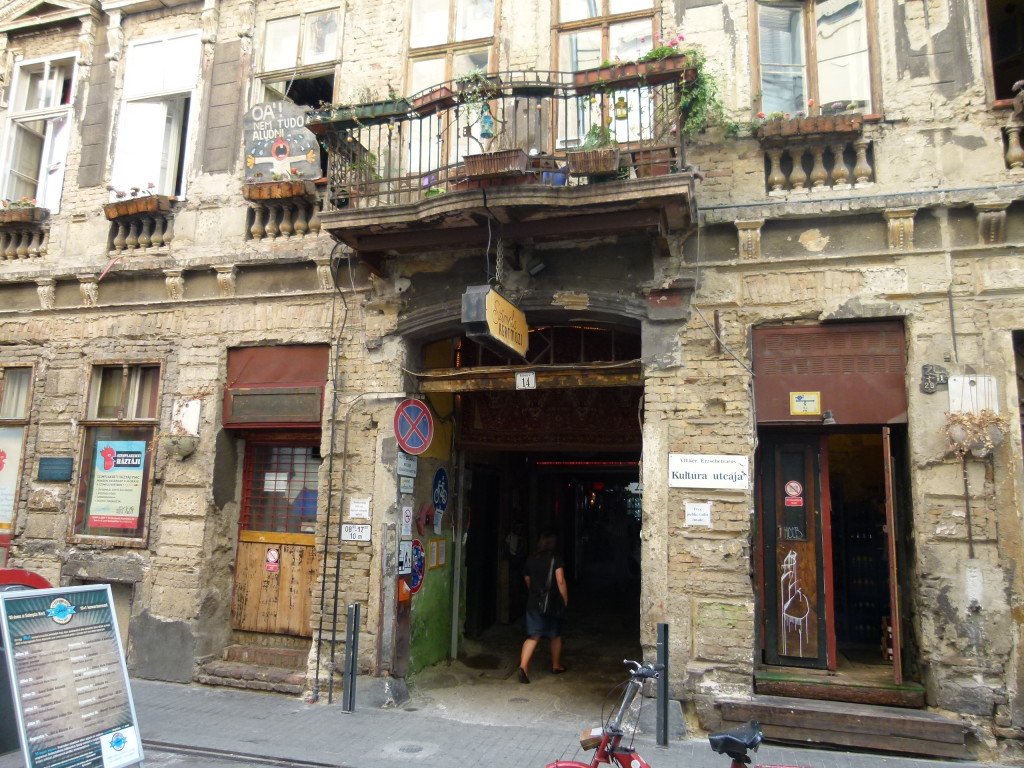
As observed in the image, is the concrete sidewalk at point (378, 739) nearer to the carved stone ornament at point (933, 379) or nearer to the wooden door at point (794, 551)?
the wooden door at point (794, 551)

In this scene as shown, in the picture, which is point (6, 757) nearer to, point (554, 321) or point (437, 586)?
point (437, 586)

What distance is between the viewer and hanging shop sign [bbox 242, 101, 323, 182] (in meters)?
9.41

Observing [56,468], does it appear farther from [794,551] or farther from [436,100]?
[794,551]

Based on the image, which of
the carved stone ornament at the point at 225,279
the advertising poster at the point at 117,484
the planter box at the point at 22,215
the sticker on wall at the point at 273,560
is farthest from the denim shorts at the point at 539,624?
the planter box at the point at 22,215

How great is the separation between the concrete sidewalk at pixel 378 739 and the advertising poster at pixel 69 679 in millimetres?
1725

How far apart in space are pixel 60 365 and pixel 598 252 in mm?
7397

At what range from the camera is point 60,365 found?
10.2 metres

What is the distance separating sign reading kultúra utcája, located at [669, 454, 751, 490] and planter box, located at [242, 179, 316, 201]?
534 centimetres

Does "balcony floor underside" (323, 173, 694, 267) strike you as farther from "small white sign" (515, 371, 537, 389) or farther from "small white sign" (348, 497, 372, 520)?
"small white sign" (348, 497, 372, 520)

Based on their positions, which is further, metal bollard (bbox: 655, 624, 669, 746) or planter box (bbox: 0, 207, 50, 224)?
planter box (bbox: 0, 207, 50, 224)

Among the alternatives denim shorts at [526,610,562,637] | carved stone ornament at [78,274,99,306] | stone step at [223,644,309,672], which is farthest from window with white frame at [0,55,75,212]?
denim shorts at [526,610,562,637]

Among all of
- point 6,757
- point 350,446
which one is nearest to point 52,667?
point 6,757

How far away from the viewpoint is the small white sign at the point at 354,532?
27.6ft

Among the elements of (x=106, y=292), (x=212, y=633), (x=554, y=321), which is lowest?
(x=212, y=633)
